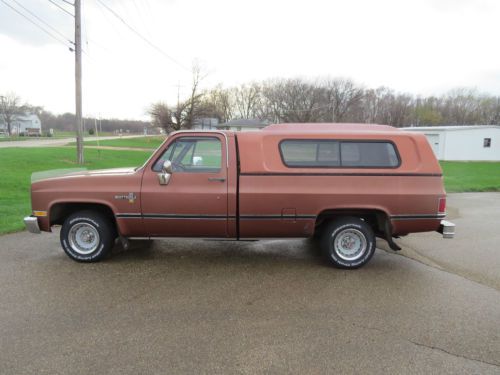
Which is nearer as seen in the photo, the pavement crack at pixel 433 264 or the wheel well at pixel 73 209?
the pavement crack at pixel 433 264

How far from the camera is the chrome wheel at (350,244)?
15.1 feet

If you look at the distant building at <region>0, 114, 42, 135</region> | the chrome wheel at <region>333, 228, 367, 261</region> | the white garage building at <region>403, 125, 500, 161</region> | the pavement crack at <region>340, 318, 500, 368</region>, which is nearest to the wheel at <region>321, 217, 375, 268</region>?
the chrome wheel at <region>333, 228, 367, 261</region>

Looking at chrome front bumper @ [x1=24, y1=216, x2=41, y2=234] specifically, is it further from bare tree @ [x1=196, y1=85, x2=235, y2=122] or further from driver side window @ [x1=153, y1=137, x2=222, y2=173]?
bare tree @ [x1=196, y1=85, x2=235, y2=122]

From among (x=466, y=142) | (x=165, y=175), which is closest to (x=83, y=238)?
(x=165, y=175)

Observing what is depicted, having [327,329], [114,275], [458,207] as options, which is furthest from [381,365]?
[458,207]

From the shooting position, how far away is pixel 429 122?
70125mm

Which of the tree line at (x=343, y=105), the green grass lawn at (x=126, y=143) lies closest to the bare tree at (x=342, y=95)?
the tree line at (x=343, y=105)

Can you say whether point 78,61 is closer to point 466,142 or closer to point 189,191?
point 189,191

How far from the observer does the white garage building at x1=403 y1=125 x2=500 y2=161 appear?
29489mm

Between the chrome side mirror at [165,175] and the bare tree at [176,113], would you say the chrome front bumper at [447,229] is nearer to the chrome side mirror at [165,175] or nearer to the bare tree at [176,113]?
the chrome side mirror at [165,175]

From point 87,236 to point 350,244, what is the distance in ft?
12.3

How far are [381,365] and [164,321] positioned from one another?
1966 millimetres

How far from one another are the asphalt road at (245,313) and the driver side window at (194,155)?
1.38 m

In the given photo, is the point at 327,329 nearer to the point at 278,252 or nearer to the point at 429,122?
the point at 278,252
